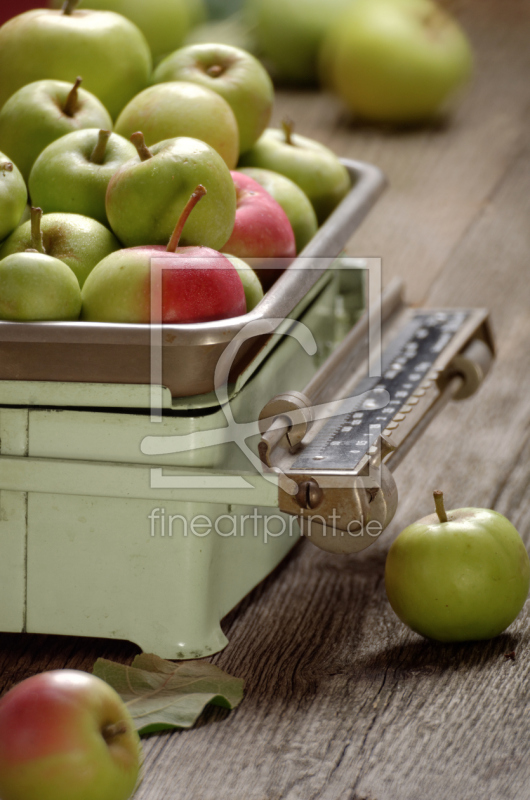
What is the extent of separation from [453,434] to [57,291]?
0.56 m

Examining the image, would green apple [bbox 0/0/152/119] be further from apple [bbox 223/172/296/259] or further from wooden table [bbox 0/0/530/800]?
wooden table [bbox 0/0/530/800]

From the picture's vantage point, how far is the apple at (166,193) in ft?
2.35

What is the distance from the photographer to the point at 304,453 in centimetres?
69

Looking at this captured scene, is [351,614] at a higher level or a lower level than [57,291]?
lower

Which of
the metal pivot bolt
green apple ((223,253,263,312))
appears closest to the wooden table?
the metal pivot bolt

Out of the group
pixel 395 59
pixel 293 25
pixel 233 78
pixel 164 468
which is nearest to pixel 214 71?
pixel 233 78

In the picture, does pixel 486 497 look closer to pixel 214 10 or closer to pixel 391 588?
pixel 391 588

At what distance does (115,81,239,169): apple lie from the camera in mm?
846

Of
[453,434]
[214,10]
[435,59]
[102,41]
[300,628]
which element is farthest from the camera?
[214,10]

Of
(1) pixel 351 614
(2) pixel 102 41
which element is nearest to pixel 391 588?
(1) pixel 351 614

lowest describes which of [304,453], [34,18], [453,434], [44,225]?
[453,434]

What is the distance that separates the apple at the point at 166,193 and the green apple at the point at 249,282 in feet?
0.09

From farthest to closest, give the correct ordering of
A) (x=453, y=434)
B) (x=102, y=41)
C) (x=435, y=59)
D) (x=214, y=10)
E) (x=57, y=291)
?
(x=214, y=10) → (x=435, y=59) → (x=453, y=434) → (x=102, y=41) → (x=57, y=291)

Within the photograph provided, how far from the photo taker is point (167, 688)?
67cm
